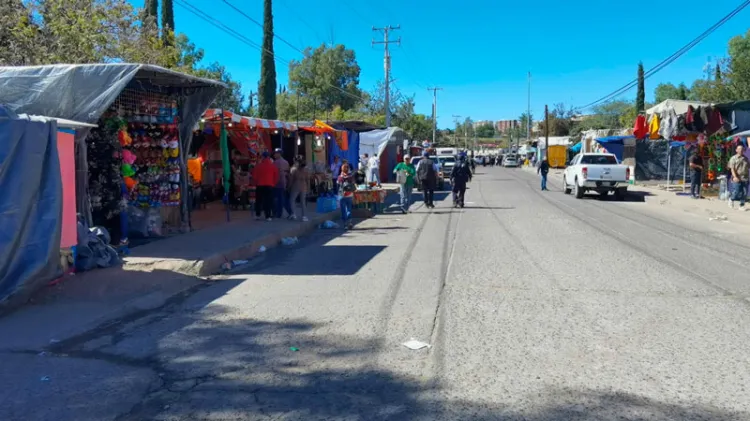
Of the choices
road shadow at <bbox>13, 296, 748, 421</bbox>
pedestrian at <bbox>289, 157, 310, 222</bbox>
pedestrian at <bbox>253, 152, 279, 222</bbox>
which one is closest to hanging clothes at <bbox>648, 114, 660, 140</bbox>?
pedestrian at <bbox>289, 157, 310, 222</bbox>

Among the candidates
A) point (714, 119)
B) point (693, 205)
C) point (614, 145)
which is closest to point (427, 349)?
point (693, 205)

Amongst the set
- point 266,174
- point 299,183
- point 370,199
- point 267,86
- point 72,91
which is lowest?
point 370,199

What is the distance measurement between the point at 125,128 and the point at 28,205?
4034 millimetres

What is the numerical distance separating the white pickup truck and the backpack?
22.5ft

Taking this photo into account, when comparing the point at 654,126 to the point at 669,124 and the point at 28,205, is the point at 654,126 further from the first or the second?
the point at 28,205

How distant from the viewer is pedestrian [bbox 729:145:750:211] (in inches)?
677

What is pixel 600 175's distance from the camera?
896 inches

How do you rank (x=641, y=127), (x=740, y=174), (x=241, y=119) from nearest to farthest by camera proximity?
(x=241, y=119), (x=740, y=174), (x=641, y=127)

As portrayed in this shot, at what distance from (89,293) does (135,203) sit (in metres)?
4.52

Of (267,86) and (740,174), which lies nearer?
(740,174)

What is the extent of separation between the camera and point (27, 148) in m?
7.29

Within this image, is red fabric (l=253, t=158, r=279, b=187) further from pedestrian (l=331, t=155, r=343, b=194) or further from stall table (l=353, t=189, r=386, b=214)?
pedestrian (l=331, t=155, r=343, b=194)

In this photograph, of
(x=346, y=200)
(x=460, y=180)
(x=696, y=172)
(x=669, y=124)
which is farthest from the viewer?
(x=669, y=124)

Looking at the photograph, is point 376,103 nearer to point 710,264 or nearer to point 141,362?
point 710,264
